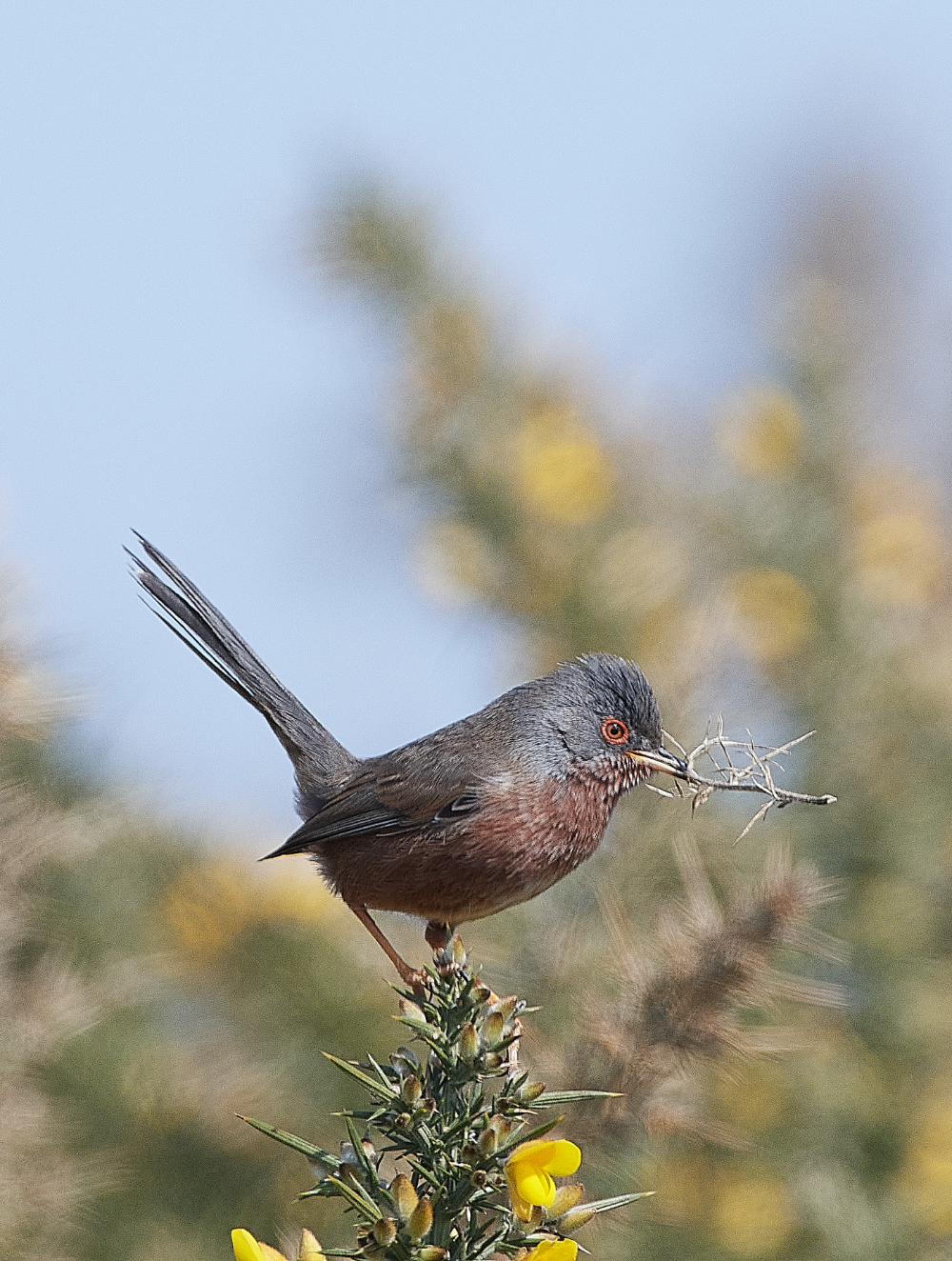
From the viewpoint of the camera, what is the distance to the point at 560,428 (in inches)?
194

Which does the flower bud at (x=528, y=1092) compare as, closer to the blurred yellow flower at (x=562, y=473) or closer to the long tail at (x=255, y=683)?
the long tail at (x=255, y=683)

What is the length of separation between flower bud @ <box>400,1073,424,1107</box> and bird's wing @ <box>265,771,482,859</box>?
158 cm

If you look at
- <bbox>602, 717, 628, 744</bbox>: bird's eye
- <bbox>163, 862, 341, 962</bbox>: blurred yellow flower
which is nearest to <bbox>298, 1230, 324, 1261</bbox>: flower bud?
<bbox>602, 717, 628, 744</bbox>: bird's eye

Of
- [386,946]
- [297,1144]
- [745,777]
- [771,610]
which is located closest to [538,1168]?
[297,1144]

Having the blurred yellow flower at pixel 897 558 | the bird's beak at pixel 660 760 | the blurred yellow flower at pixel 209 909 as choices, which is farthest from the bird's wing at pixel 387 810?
the blurred yellow flower at pixel 897 558

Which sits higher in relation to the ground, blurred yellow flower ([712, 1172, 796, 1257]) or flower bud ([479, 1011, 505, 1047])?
blurred yellow flower ([712, 1172, 796, 1257])

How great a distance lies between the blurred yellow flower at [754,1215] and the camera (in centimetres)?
334

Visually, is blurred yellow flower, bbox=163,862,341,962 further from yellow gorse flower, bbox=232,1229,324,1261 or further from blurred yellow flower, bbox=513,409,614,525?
yellow gorse flower, bbox=232,1229,324,1261

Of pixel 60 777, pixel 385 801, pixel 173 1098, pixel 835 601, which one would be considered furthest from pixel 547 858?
pixel 835 601

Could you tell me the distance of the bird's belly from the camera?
9.86ft

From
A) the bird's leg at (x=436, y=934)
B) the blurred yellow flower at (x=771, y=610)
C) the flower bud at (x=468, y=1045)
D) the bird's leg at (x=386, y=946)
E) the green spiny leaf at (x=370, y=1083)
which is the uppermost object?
the blurred yellow flower at (x=771, y=610)

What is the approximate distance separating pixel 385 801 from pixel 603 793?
20.6 inches

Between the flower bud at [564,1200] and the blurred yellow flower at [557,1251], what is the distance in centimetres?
11

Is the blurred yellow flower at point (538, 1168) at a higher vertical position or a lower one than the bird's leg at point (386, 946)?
lower
